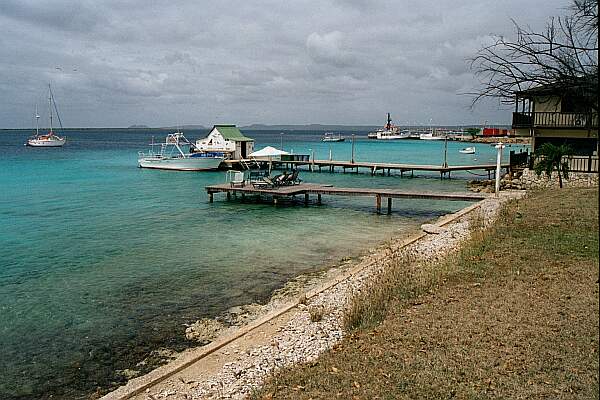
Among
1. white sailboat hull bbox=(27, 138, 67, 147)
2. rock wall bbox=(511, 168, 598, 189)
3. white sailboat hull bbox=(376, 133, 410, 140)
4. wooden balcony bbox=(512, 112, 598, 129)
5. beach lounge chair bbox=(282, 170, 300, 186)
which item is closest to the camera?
rock wall bbox=(511, 168, 598, 189)

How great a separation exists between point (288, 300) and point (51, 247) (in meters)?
10.8

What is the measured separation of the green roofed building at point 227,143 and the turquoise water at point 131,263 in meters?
20.9

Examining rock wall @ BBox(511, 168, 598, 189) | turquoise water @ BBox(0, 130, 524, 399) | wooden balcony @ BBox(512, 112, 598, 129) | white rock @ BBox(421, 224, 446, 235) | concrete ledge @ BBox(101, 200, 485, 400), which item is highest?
wooden balcony @ BBox(512, 112, 598, 129)

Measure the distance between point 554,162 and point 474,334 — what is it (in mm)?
21032

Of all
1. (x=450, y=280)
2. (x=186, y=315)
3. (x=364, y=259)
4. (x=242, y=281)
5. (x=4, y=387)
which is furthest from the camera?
(x=364, y=259)

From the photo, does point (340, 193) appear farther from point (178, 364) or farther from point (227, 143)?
point (227, 143)

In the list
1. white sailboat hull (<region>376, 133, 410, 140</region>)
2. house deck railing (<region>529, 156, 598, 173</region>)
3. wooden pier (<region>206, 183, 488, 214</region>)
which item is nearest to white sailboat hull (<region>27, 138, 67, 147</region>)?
wooden pier (<region>206, 183, 488, 214</region>)

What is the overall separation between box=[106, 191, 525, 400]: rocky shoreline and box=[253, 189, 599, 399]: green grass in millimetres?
634

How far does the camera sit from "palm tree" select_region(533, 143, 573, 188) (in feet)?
79.6

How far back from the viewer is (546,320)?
21.1ft

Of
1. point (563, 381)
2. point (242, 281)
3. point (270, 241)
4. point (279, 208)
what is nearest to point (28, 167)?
point (279, 208)

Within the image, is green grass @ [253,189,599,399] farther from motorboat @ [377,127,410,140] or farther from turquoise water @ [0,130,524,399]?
motorboat @ [377,127,410,140]

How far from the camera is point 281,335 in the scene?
842cm

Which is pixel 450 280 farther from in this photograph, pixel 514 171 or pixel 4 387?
pixel 514 171
